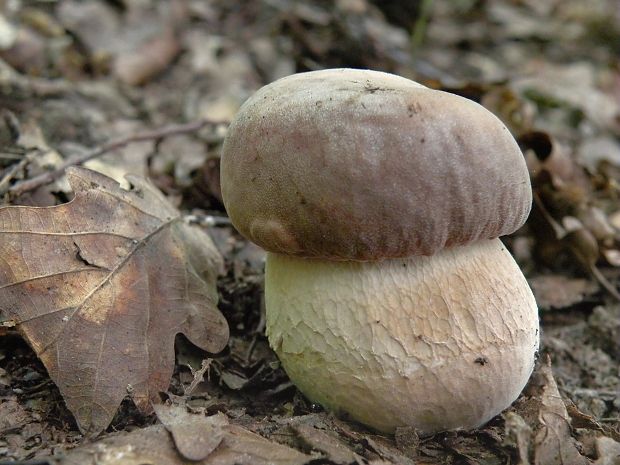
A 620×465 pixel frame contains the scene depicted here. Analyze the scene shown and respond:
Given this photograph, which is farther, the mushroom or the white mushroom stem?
the white mushroom stem

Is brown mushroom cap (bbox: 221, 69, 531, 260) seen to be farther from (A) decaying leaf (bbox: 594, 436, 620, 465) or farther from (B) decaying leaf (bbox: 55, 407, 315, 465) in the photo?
(A) decaying leaf (bbox: 594, 436, 620, 465)

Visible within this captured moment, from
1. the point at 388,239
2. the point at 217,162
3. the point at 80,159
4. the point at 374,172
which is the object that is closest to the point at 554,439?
the point at 388,239

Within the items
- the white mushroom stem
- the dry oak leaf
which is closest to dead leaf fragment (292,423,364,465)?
the white mushroom stem

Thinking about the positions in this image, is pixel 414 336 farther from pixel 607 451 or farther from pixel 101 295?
pixel 101 295

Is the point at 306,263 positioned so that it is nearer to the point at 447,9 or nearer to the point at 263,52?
the point at 263,52

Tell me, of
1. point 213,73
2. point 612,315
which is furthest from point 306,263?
point 213,73
